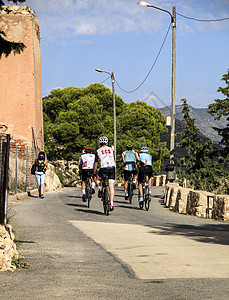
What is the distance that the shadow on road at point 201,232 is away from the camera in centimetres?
940

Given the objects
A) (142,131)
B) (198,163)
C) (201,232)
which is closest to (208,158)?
(198,163)

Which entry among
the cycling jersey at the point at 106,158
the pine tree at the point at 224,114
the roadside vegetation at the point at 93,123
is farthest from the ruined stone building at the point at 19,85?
the roadside vegetation at the point at 93,123

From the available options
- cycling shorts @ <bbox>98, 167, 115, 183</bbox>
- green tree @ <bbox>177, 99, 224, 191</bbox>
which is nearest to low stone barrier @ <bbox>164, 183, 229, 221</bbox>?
cycling shorts @ <bbox>98, 167, 115, 183</bbox>

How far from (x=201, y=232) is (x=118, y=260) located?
12.3 ft

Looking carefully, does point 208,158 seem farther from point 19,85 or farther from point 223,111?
point 19,85

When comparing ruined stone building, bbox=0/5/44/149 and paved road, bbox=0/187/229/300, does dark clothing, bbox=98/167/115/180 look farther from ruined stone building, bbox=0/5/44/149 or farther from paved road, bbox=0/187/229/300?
ruined stone building, bbox=0/5/44/149

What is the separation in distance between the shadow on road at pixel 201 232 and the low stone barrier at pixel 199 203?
111 centimetres

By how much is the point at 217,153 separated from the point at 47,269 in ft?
49.6

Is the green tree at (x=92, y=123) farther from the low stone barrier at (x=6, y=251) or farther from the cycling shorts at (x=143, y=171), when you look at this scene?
the low stone barrier at (x=6, y=251)

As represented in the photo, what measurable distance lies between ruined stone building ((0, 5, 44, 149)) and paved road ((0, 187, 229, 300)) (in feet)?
51.6

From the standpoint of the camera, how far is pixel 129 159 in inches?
652

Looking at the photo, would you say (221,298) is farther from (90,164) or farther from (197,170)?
(197,170)

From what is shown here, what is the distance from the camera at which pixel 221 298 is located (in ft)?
16.9

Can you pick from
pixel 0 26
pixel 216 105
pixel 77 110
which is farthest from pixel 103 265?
pixel 77 110
